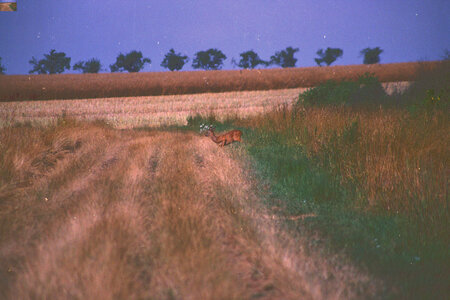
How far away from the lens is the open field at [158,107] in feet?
58.5

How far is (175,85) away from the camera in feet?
102

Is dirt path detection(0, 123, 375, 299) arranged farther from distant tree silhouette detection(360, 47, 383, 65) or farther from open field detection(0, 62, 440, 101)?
distant tree silhouette detection(360, 47, 383, 65)

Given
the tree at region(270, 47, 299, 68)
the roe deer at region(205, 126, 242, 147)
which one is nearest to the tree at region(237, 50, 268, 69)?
the tree at region(270, 47, 299, 68)

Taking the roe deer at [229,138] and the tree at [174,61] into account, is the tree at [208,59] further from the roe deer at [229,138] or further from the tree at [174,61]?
the roe deer at [229,138]

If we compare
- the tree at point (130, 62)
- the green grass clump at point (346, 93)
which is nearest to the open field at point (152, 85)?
the green grass clump at point (346, 93)

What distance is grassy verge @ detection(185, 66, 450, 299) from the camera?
9.43 ft

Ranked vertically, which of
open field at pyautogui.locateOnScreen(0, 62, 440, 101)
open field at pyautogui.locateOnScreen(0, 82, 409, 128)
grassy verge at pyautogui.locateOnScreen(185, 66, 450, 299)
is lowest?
grassy verge at pyautogui.locateOnScreen(185, 66, 450, 299)

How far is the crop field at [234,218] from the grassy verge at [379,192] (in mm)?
19

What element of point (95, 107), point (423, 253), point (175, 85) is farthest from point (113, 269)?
point (175, 85)

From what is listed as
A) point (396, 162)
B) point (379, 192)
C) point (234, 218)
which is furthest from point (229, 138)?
point (234, 218)

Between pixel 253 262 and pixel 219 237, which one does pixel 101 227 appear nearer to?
pixel 219 237

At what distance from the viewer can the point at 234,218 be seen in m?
3.67

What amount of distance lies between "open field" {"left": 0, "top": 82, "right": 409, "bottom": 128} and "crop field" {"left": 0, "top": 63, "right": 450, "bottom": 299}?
407 inches

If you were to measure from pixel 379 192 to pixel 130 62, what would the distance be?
246ft
